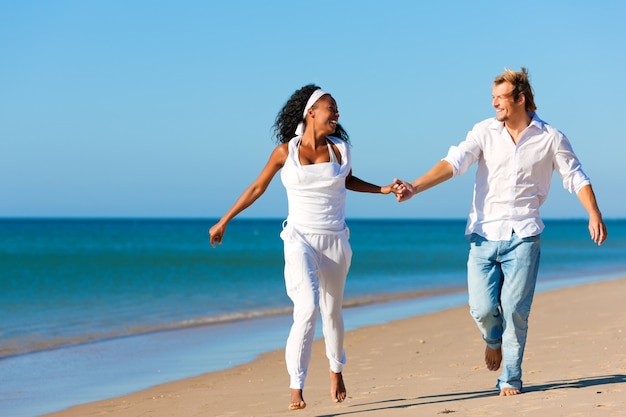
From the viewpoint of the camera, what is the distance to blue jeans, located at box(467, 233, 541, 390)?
5.45m

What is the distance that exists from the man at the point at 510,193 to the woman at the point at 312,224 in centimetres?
51

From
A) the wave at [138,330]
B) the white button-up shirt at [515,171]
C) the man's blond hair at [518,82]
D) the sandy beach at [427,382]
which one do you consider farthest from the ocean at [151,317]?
the man's blond hair at [518,82]

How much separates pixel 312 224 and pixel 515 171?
1339 millimetres

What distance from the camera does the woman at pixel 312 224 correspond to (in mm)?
5328

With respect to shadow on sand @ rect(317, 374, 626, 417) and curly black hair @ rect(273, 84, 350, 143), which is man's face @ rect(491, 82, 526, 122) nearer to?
curly black hair @ rect(273, 84, 350, 143)

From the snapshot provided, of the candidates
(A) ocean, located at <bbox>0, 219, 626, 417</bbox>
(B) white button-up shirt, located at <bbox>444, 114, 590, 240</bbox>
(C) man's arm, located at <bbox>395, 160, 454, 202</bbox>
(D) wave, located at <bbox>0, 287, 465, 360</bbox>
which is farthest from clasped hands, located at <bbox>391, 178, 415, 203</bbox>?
(D) wave, located at <bbox>0, 287, 465, 360</bbox>

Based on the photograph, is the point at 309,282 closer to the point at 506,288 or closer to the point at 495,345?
the point at 506,288

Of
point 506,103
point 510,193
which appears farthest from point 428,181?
point 506,103

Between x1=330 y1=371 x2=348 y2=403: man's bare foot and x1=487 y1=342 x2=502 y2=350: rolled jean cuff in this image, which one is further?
x1=487 y1=342 x2=502 y2=350: rolled jean cuff

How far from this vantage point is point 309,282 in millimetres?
5285

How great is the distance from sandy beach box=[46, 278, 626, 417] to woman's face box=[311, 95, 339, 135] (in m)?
1.84

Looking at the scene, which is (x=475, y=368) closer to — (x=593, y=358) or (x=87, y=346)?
(x=593, y=358)

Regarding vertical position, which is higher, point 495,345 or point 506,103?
point 506,103

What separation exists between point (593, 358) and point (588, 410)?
96.5 inches
